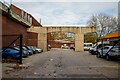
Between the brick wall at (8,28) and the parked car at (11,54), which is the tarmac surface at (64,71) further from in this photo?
the brick wall at (8,28)

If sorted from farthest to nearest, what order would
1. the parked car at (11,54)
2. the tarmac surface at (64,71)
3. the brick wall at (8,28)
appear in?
the brick wall at (8,28) < the parked car at (11,54) < the tarmac surface at (64,71)

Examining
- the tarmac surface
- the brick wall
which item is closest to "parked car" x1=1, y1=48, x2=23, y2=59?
the tarmac surface

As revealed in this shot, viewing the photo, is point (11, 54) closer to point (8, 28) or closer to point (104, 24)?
point (8, 28)

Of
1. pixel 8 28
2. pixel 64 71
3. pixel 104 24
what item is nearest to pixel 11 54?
pixel 64 71

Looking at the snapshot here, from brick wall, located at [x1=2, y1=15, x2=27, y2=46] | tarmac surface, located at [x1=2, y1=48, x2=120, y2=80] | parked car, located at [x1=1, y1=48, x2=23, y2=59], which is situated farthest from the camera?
brick wall, located at [x1=2, y1=15, x2=27, y2=46]

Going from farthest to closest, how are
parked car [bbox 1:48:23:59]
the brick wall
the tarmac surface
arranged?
the brick wall → parked car [bbox 1:48:23:59] → the tarmac surface

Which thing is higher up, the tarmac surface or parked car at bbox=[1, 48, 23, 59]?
parked car at bbox=[1, 48, 23, 59]

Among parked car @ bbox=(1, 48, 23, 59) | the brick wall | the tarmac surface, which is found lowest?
the tarmac surface

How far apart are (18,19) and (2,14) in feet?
25.8

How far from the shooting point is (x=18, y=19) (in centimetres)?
4100

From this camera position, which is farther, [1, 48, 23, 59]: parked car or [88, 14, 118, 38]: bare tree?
[88, 14, 118, 38]: bare tree

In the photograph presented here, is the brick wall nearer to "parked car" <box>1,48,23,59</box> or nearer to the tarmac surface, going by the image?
"parked car" <box>1,48,23,59</box>

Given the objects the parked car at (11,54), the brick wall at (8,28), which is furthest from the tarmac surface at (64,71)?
the brick wall at (8,28)

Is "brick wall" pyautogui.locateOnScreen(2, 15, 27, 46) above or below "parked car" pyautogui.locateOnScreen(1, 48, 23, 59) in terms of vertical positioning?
above
